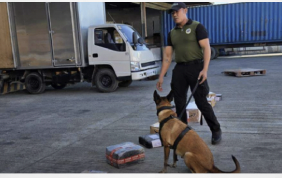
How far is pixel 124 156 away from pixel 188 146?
0.93m

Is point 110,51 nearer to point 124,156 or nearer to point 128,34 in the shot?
point 128,34

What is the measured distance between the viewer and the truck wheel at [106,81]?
912 cm

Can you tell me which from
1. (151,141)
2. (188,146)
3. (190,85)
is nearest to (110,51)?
(151,141)

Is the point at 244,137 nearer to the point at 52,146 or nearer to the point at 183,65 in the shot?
the point at 183,65

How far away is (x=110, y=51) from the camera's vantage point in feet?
29.0

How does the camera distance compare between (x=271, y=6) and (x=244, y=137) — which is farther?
(x=271, y=6)

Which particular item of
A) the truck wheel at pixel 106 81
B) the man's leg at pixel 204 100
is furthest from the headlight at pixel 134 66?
the man's leg at pixel 204 100

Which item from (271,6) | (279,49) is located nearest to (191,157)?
(271,6)

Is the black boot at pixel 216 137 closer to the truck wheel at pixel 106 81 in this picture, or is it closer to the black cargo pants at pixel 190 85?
the black cargo pants at pixel 190 85

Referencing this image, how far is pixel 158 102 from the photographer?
11.0 feet

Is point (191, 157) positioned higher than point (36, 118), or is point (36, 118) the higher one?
point (191, 157)

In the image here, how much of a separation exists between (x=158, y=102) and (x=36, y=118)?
13.4 ft

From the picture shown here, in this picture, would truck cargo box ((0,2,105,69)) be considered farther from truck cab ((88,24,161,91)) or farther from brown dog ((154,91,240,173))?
brown dog ((154,91,240,173))

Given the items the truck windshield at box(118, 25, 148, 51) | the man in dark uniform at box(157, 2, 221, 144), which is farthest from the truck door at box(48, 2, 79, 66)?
the man in dark uniform at box(157, 2, 221, 144)
